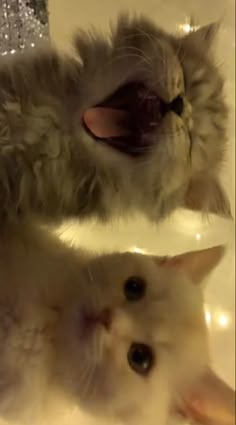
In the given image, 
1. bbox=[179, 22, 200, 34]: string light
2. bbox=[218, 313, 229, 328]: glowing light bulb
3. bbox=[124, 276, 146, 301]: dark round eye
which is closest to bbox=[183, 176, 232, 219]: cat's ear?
bbox=[124, 276, 146, 301]: dark round eye

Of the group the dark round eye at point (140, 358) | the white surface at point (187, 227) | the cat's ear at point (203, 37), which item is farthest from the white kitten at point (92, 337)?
the cat's ear at point (203, 37)

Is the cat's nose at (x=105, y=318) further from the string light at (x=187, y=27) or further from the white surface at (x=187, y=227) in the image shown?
the string light at (x=187, y=27)

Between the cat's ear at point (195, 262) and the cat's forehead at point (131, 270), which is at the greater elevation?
the cat's forehead at point (131, 270)

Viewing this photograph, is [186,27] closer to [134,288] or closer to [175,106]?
[175,106]

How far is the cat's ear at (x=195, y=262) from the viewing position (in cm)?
112

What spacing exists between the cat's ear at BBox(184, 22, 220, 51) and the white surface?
0.32 ft

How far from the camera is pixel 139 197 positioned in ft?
3.50

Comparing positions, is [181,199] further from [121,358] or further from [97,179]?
[121,358]

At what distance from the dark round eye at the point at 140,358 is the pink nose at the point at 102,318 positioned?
0.19 feet

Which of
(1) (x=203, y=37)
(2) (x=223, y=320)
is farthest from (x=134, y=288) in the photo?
(2) (x=223, y=320)

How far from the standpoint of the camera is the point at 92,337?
0.96 m

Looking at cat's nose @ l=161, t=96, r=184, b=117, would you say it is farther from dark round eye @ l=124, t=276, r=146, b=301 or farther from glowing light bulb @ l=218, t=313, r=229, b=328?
glowing light bulb @ l=218, t=313, r=229, b=328

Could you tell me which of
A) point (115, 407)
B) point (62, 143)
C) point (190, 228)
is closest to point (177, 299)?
point (115, 407)

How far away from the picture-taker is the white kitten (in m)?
0.97
